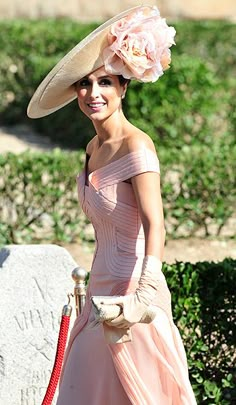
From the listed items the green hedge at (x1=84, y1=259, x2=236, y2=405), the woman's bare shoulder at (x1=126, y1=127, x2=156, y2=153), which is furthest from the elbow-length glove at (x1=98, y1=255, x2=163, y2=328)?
the green hedge at (x1=84, y1=259, x2=236, y2=405)

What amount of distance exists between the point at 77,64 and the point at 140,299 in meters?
0.86

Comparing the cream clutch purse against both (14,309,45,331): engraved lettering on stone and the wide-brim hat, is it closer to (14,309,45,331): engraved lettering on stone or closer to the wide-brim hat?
the wide-brim hat

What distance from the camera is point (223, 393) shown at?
18.3 feet

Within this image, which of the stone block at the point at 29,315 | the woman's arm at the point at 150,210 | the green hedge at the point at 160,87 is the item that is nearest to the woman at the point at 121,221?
the woman's arm at the point at 150,210

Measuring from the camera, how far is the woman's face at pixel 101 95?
4188 mm

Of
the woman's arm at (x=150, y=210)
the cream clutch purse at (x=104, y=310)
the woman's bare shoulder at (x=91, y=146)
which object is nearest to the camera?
the cream clutch purse at (x=104, y=310)

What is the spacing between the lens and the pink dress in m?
4.07

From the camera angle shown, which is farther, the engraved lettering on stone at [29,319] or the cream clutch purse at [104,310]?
the engraved lettering on stone at [29,319]

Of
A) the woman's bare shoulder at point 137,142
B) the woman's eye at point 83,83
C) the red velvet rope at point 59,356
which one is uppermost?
the woman's eye at point 83,83

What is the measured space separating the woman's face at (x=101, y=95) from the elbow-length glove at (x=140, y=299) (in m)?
0.56

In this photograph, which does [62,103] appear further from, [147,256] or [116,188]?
[147,256]

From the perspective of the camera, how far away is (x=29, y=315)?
17.0 feet

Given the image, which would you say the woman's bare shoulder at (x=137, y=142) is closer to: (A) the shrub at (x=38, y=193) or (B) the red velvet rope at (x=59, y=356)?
(B) the red velvet rope at (x=59, y=356)

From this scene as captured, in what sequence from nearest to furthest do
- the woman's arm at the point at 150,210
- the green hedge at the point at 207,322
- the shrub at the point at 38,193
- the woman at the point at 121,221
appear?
1. the woman's arm at the point at 150,210
2. the woman at the point at 121,221
3. the green hedge at the point at 207,322
4. the shrub at the point at 38,193
